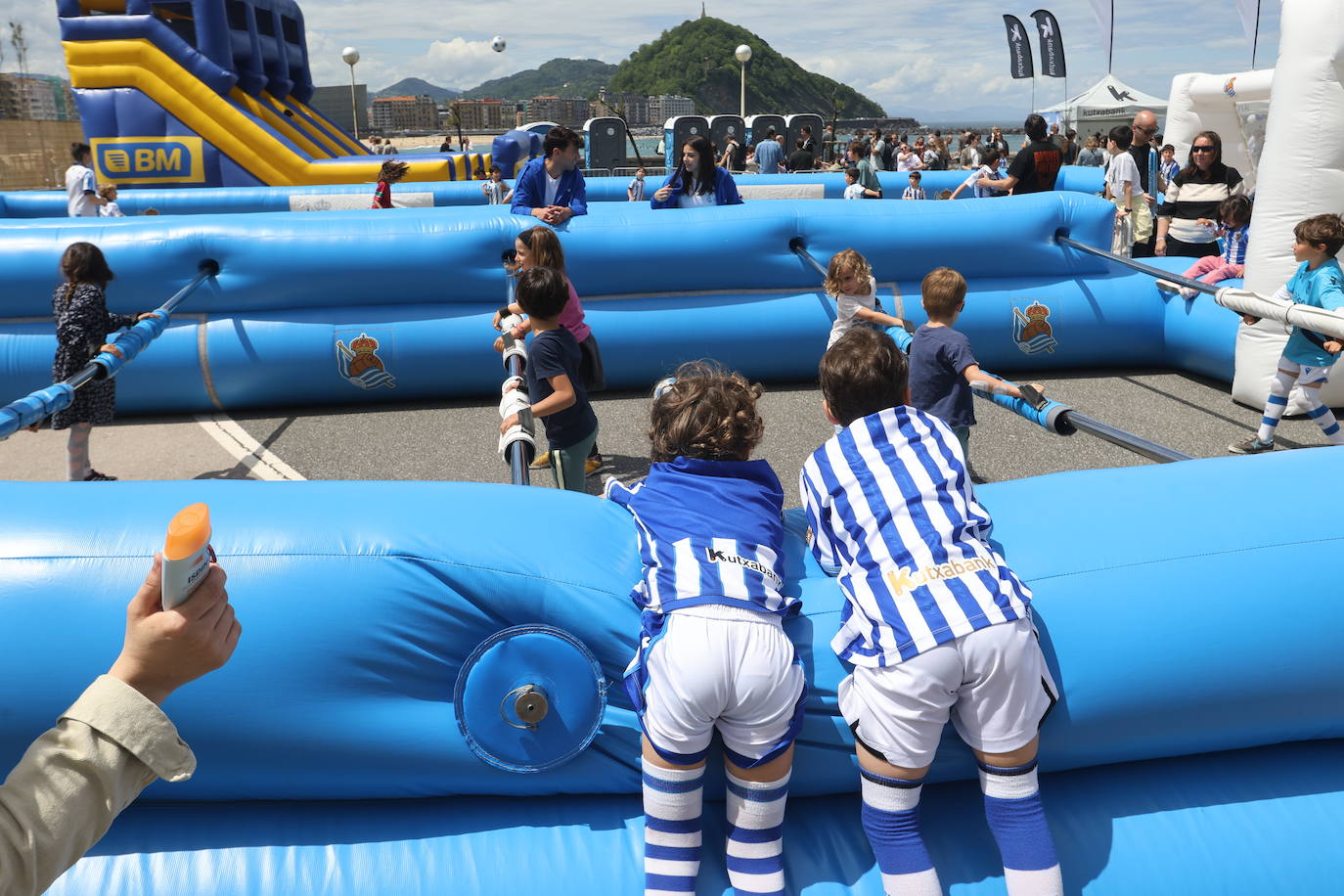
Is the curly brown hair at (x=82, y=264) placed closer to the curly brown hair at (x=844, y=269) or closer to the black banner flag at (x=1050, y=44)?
the curly brown hair at (x=844, y=269)

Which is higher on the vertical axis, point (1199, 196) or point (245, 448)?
point (1199, 196)

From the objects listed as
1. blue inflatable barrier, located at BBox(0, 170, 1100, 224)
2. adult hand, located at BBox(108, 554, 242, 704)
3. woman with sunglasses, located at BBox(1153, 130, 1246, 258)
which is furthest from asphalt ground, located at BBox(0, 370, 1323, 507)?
blue inflatable barrier, located at BBox(0, 170, 1100, 224)

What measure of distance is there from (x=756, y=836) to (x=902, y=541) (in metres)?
0.58

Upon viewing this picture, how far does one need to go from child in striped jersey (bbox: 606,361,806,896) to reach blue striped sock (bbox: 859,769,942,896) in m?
0.16

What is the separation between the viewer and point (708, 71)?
497 ft

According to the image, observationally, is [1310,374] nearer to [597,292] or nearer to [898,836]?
[597,292]

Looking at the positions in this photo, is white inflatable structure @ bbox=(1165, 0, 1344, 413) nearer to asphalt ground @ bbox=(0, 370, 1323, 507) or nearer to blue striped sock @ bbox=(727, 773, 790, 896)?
asphalt ground @ bbox=(0, 370, 1323, 507)

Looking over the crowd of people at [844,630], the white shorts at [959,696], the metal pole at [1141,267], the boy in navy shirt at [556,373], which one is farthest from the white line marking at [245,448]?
the metal pole at [1141,267]

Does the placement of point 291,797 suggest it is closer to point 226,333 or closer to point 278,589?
point 278,589

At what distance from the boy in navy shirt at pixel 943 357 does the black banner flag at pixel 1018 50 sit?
25.7 m

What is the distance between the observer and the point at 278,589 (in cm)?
166

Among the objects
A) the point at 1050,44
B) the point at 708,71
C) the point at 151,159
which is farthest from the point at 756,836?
the point at 708,71

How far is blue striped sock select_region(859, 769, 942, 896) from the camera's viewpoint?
64.9 inches

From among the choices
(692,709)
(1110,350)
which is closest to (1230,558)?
(692,709)
